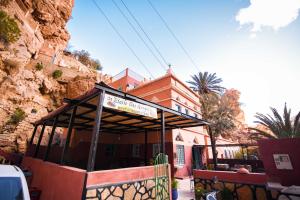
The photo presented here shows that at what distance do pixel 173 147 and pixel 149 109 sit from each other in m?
7.49

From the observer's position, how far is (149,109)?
21.4 ft

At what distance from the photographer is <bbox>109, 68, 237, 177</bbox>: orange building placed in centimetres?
1299

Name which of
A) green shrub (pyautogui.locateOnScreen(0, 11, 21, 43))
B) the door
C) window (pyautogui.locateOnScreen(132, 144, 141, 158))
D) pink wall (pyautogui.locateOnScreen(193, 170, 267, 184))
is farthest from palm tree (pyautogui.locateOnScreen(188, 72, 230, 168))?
green shrub (pyautogui.locateOnScreen(0, 11, 21, 43))

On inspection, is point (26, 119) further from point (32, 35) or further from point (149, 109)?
point (149, 109)

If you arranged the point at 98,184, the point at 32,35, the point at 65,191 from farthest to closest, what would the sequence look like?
the point at 32,35, the point at 65,191, the point at 98,184

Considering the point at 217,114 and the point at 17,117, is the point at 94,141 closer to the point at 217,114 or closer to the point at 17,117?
the point at 17,117

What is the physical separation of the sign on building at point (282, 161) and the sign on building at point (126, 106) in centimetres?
468

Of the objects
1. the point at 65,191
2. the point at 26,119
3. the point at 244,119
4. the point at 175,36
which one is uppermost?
the point at 244,119

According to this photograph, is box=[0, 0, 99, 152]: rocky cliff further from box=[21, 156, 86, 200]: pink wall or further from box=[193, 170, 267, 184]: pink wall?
box=[193, 170, 267, 184]: pink wall

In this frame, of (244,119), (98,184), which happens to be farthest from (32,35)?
(244,119)

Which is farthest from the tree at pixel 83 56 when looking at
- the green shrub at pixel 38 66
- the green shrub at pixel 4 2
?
the green shrub at pixel 4 2

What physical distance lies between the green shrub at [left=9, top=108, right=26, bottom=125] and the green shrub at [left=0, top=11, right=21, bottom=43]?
7.75 m

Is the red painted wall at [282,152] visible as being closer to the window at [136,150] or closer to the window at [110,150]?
the window at [136,150]

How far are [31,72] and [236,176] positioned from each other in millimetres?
23652
